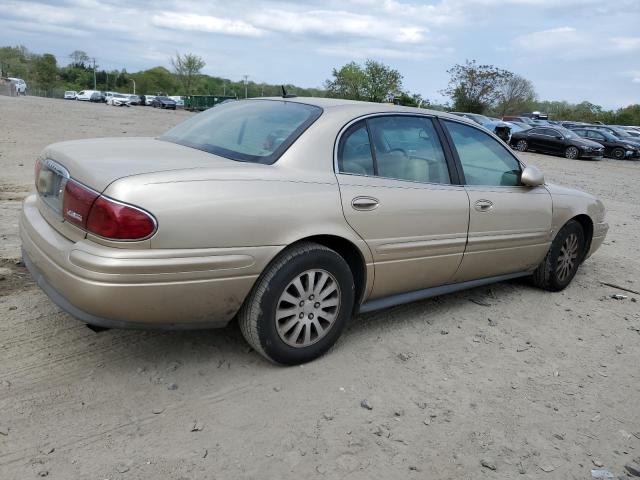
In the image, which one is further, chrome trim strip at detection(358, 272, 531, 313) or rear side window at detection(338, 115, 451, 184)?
chrome trim strip at detection(358, 272, 531, 313)

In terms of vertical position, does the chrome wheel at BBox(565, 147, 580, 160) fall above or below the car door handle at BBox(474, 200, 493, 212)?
below

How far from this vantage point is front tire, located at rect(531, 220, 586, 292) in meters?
4.98

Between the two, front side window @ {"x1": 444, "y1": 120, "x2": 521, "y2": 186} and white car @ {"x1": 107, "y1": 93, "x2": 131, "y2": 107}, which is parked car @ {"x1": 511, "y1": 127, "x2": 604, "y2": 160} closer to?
front side window @ {"x1": 444, "y1": 120, "x2": 521, "y2": 186}

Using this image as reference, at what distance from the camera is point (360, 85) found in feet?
181

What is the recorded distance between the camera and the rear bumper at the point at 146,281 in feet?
8.63

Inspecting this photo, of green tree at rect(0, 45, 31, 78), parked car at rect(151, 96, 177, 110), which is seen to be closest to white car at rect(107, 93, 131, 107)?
parked car at rect(151, 96, 177, 110)

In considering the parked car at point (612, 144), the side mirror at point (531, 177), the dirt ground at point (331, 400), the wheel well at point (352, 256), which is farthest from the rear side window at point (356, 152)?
the parked car at point (612, 144)

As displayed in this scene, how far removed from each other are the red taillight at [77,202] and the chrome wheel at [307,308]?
1.08 meters

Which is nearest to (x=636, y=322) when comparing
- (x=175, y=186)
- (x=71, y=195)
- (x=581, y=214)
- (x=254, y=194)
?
(x=581, y=214)

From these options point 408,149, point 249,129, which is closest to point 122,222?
point 249,129

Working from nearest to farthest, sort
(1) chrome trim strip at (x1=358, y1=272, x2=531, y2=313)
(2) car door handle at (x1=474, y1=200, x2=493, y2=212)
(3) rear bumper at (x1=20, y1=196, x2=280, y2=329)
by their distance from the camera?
(3) rear bumper at (x1=20, y1=196, x2=280, y2=329) → (1) chrome trim strip at (x1=358, y1=272, x2=531, y2=313) → (2) car door handle at (x1=474, y1=200, x2=493, y2=212)

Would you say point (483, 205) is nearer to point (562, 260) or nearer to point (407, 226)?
point (407, 226)

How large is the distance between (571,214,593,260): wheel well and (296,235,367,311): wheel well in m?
2.62

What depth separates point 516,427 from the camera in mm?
2945
